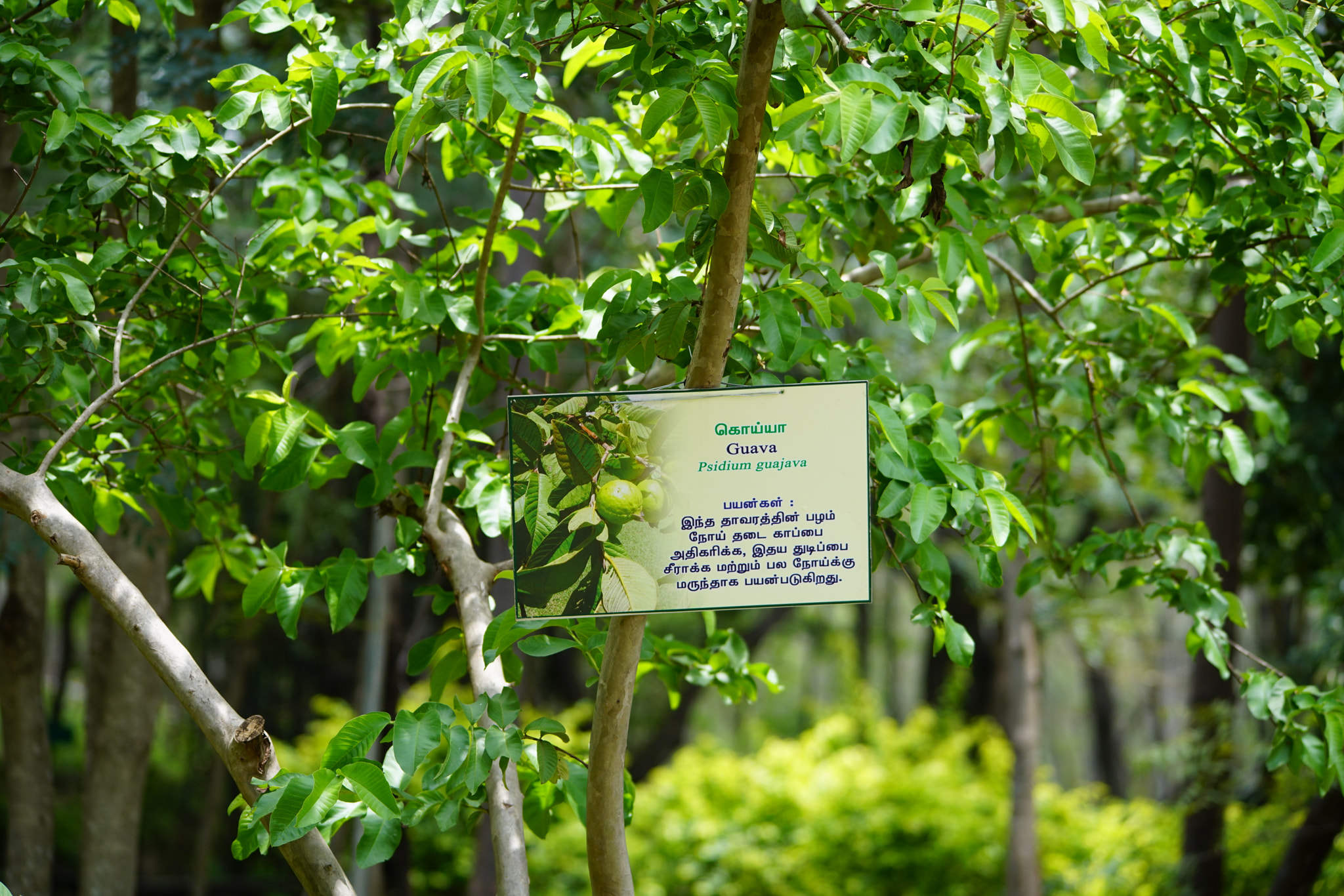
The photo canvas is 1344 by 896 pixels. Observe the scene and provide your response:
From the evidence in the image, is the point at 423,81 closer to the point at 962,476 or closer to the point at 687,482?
the point at 687,482

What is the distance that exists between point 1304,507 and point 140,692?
522cm

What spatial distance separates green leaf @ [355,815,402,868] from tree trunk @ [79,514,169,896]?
2.40 meters

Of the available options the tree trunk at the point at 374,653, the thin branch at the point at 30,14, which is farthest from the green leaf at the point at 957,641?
the tree trunk at the point at 374,653

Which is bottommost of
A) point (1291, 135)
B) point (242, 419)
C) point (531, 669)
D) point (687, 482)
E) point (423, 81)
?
point (531, 669)

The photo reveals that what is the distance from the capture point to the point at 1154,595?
7.32 ft

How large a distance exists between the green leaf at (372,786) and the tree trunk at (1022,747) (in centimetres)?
469

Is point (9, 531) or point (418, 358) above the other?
point (418, 358)

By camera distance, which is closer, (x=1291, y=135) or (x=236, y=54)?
(x=1291, y=135)

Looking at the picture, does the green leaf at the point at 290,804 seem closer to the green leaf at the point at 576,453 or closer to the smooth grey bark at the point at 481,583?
the smooth grey bark at the point at 481,583

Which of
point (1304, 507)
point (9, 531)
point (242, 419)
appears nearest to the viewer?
point (242, 419)

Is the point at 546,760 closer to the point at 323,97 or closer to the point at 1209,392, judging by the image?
the point at 323,97

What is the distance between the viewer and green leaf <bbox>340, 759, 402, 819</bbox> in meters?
1.43

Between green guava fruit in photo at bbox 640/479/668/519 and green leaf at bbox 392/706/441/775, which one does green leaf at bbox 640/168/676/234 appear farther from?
green leaf at bbox 392/706/441/775

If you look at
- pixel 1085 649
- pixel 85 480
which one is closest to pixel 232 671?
pixel 85 480
